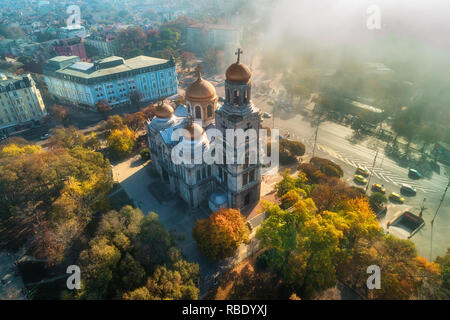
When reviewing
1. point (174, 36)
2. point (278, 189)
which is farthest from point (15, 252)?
point (174, 36)

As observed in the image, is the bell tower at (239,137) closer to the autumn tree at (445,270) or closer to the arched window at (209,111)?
the arched window at (209,111)

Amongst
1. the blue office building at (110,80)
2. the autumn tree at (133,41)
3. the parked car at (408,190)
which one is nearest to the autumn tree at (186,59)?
the autumn tree at (133,41)

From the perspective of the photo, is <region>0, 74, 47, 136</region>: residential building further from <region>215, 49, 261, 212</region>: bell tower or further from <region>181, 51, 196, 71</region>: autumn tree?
<region>181, 51, 196, 71</region>: autumn tree

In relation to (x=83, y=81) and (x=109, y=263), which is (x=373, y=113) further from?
(x=83, y=81)

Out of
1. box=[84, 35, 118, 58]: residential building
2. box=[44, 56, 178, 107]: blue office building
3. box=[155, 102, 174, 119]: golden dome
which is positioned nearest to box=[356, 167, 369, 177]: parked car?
box=[155, 102, 174, 119]: golden dome

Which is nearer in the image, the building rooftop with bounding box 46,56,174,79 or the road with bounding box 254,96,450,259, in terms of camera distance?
the road with bounding box 254,96,450,259
